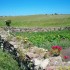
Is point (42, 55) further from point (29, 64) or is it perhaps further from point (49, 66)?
point (49, 66)

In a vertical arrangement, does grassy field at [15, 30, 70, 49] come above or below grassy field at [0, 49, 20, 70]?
below

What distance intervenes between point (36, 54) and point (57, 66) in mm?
2126

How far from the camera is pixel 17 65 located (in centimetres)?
1191

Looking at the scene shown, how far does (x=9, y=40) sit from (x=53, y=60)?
685 cm

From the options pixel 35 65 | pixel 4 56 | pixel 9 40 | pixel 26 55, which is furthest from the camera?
pixel 9 40

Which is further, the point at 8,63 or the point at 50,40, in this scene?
the point at 50,40

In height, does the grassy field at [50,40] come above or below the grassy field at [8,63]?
below

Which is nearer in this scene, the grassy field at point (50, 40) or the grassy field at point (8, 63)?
the grassy field at point (8, 63)

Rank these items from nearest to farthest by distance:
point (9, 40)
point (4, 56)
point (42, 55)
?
point (42, 55), point (4, 56), point (9, 40)

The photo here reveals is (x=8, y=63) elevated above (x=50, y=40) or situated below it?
above

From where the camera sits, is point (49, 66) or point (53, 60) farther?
point (53, 60)

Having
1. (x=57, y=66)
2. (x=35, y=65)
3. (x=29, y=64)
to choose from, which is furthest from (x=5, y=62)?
(x=57, y=66)

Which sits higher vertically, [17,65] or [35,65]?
[35,65]

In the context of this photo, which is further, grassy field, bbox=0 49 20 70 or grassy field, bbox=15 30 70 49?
grassy field, bbox=15 30 70 49
